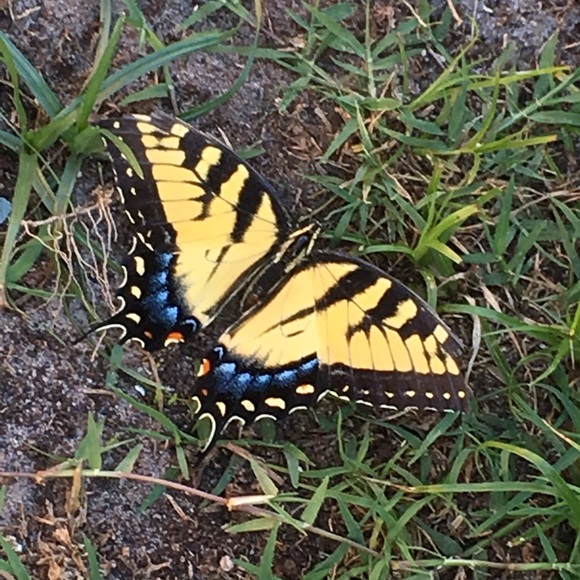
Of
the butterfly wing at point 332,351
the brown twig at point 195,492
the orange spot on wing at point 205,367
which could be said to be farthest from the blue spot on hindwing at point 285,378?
the brown twig at point 195,492

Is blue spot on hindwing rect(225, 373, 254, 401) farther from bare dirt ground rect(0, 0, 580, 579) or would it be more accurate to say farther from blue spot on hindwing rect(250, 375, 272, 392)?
bare dirt ground rect(0, 0, 580, 579)

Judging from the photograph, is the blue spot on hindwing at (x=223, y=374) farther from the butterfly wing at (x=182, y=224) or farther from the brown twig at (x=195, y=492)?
the brown twig at (x=195, y=492)

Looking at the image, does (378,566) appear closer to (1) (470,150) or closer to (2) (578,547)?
(2) (578,547)

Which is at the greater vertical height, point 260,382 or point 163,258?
point 163,258

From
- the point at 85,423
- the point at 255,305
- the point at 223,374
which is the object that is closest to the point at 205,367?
the point at 223,374

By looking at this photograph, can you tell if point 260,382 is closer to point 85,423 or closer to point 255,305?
point 255,305

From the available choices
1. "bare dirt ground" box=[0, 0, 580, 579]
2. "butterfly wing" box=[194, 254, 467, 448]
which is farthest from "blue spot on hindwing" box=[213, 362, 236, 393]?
"bare dirt ground" box=[0, 0, 580, 579]

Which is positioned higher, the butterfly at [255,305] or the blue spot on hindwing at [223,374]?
the butterfly at [255,305]
